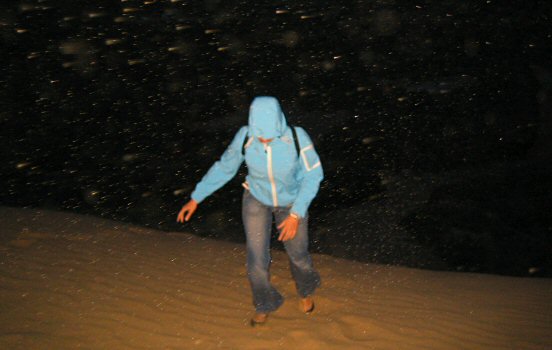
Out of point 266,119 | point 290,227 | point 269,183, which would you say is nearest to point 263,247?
point 290,227


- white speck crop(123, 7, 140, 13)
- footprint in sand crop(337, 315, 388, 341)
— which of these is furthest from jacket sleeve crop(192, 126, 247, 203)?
white speck crop(123, 7, 140, 13)

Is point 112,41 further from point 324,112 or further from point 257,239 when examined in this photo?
point 257,239

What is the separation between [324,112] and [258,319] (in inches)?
885

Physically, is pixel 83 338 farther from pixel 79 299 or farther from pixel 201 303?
pixel 201 303

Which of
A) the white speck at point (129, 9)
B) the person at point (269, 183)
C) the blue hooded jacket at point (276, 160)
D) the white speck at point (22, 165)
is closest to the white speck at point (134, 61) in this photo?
the white speck at point (129, 9)

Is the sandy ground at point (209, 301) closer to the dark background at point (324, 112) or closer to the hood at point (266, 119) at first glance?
the hood at point (266, 119)

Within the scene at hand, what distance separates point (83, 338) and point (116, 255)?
1983 millimetres

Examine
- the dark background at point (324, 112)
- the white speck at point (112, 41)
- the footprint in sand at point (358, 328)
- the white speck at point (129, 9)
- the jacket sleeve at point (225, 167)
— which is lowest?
the dark background at point (324, 112)

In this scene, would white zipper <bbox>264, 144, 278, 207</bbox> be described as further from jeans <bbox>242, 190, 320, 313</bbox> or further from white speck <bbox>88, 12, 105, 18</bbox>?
white speck <bbox>88, 12, 105, 18</bbox>

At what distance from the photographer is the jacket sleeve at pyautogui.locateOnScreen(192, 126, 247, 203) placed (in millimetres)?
3756

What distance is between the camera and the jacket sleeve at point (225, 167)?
3756 millimetres

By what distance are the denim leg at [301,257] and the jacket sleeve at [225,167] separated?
0.55 metres

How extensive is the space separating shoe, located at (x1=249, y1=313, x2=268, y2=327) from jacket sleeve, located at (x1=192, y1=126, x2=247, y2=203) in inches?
47.4

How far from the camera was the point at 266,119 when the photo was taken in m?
3.45
